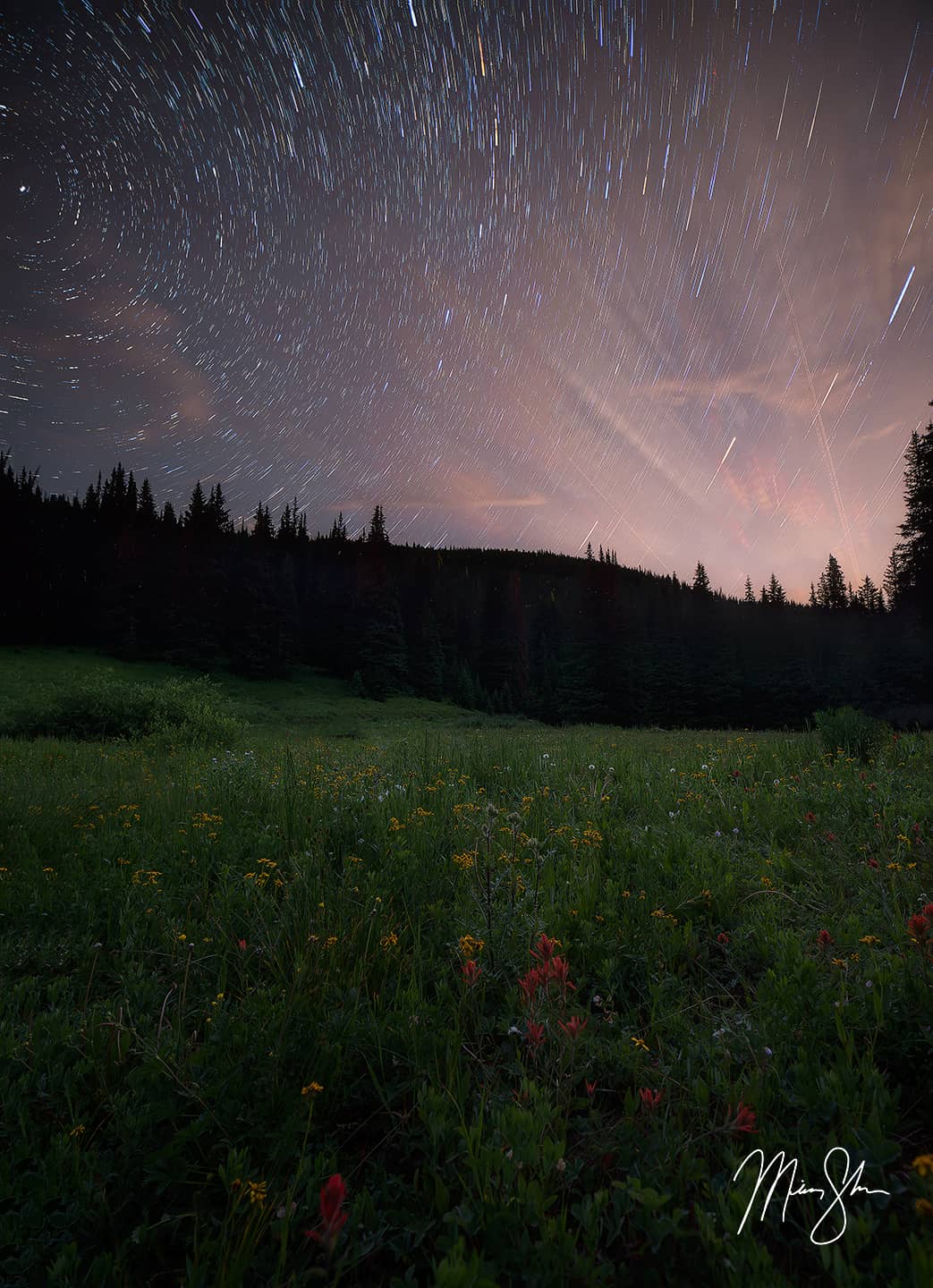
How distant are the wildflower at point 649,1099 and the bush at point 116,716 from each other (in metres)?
17.1

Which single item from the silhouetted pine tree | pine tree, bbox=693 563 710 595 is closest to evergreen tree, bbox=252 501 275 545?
the silhouetted pine tree

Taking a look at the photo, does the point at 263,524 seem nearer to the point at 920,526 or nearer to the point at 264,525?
the point at 264,525

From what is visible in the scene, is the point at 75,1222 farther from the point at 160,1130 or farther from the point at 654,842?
the point at 654,842

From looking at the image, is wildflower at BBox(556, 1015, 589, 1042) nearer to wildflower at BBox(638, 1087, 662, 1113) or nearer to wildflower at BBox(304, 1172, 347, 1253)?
wildflower at BBox(638, 1087, 662, 1113)

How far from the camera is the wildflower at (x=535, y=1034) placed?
76.0 inches

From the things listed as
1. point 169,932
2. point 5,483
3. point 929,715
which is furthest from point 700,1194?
point 5,483

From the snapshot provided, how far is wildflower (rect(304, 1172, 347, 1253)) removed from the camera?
1.10 meters

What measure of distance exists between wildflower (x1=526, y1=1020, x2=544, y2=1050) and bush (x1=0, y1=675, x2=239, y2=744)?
664 inches

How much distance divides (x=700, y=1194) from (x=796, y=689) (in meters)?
59.0

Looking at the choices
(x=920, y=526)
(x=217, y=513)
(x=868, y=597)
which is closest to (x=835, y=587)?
(x=868, y=597)

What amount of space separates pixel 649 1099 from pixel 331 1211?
1170 mm

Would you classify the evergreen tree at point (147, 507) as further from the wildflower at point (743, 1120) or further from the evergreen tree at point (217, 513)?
the wildflower at point (743, 1120)
